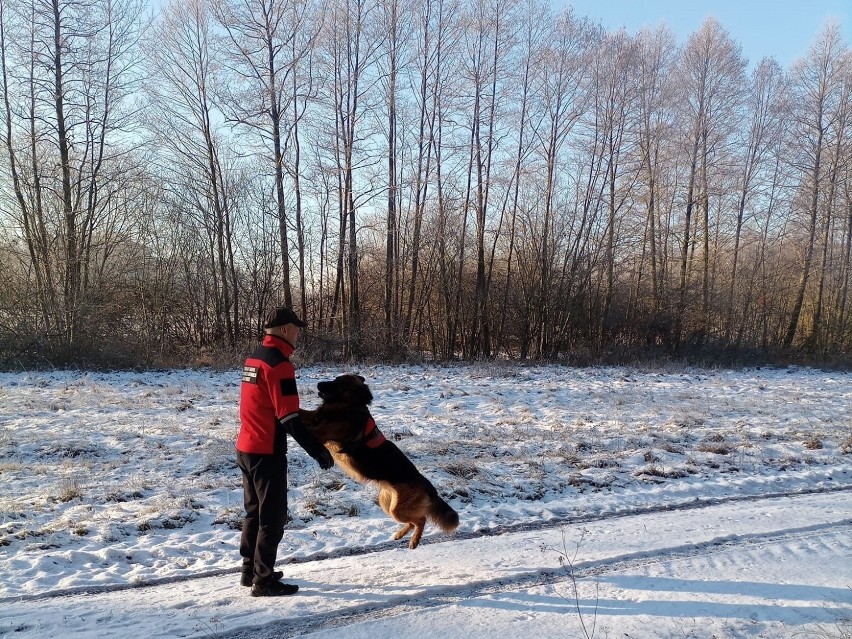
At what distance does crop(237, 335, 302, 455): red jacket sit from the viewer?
12.9ft

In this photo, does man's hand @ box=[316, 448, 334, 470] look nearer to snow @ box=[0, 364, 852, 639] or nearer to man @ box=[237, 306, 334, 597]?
man @ box=[237, 306, 334, 597]

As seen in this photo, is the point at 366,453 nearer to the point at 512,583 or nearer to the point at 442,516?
the point at 442,516

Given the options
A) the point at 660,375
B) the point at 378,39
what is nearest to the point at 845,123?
the point at 660,375

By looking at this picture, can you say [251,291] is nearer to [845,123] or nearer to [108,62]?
[108,62]

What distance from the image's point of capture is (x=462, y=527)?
18.6 ft

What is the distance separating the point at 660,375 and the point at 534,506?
1239 centimetres

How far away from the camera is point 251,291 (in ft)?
72.3

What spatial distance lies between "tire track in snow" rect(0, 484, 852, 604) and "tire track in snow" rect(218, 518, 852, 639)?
3.46 feet

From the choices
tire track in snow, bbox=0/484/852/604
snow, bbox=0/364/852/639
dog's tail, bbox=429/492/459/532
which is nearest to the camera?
snow, bbox=0/364/852/639

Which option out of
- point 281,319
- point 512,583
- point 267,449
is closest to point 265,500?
point 267,449

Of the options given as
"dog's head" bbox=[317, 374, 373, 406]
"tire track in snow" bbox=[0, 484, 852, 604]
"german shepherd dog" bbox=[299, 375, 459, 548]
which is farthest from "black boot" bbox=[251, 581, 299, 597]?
"dog's head" bbox=[317, 374, 373, 406]

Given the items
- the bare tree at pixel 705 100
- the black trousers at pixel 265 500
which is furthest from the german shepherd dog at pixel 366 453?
the bare tree at pixel 705 100

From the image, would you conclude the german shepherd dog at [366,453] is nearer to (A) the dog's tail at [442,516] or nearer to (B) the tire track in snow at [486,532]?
(A) the dog's tail at [442,516]

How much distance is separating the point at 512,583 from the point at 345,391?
2042 millimetres
